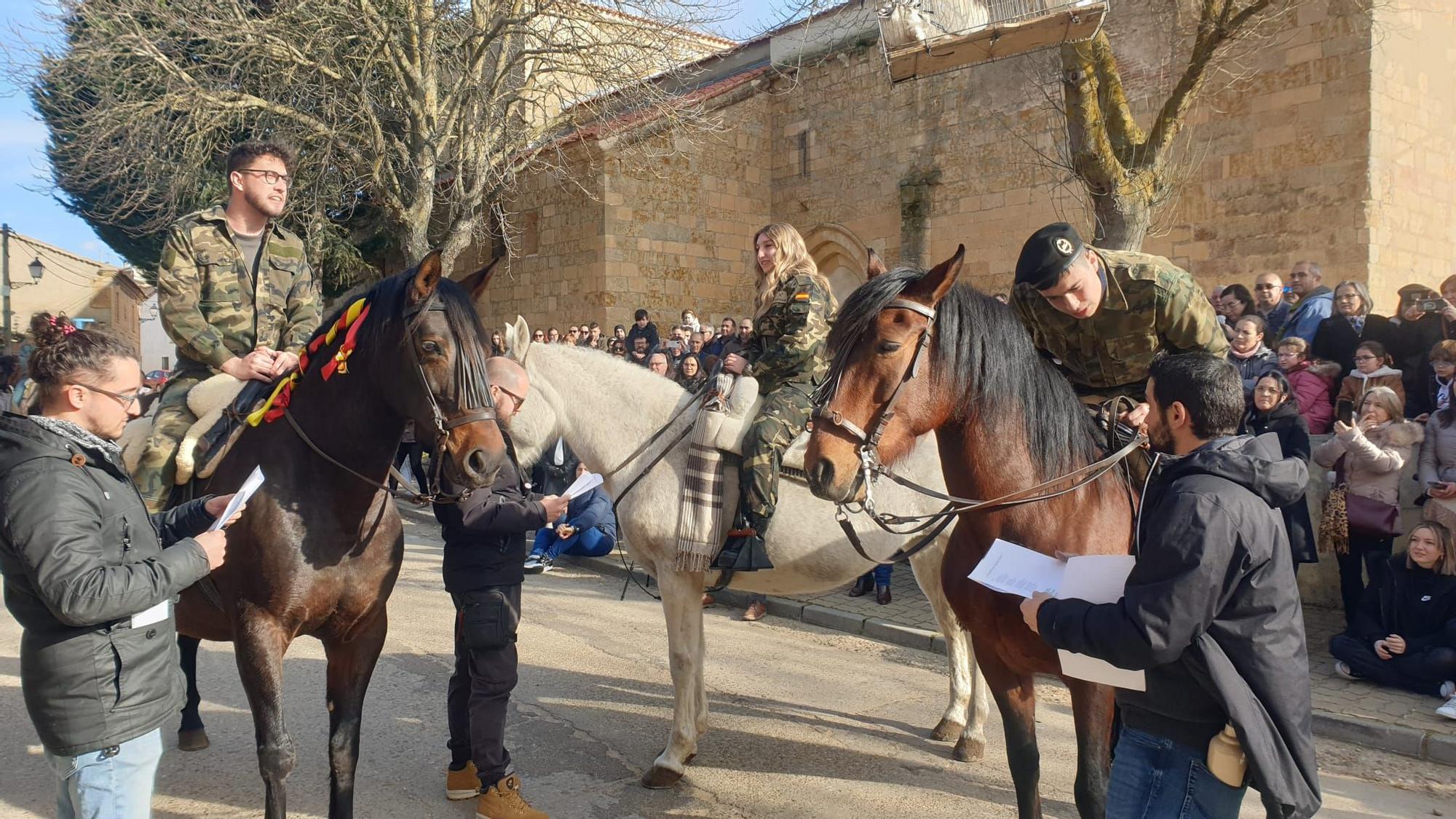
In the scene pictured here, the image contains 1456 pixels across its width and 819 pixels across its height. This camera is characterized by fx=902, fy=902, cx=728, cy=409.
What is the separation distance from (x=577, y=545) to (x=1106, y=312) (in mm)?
6591

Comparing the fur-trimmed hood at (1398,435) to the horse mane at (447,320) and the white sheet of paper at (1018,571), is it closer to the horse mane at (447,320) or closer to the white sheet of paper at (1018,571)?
the white sheet of paper at (1018,571)

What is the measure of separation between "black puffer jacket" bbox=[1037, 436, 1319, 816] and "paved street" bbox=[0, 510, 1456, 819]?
6.92ft

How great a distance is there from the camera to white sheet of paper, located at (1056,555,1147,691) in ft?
7.32

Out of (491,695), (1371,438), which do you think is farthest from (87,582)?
(1371,438)

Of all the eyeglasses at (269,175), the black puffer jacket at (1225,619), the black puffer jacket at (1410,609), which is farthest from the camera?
the black puffer jacket at (1410,609)

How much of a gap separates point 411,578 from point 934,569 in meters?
5.62

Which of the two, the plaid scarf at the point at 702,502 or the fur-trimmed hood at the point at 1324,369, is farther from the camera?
the fur-trimmed hood at the point at 1324,369

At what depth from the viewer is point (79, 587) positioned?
7.25 feet

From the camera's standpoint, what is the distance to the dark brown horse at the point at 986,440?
2.84 metres

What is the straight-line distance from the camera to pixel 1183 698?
2.20m

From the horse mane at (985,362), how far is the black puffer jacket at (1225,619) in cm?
78

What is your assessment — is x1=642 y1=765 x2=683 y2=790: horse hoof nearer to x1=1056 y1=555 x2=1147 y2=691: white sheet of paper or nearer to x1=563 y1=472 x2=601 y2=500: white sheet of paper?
x1=563 y1=472 x2=601 y2=500: white sheet of paper

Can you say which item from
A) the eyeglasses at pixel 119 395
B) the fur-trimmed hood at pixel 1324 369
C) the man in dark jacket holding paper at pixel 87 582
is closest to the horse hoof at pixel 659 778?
the man in dark jacket holding paper at pixel 87 582

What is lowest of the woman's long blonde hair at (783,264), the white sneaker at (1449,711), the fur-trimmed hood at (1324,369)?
the white sneaker at (1449,711)
